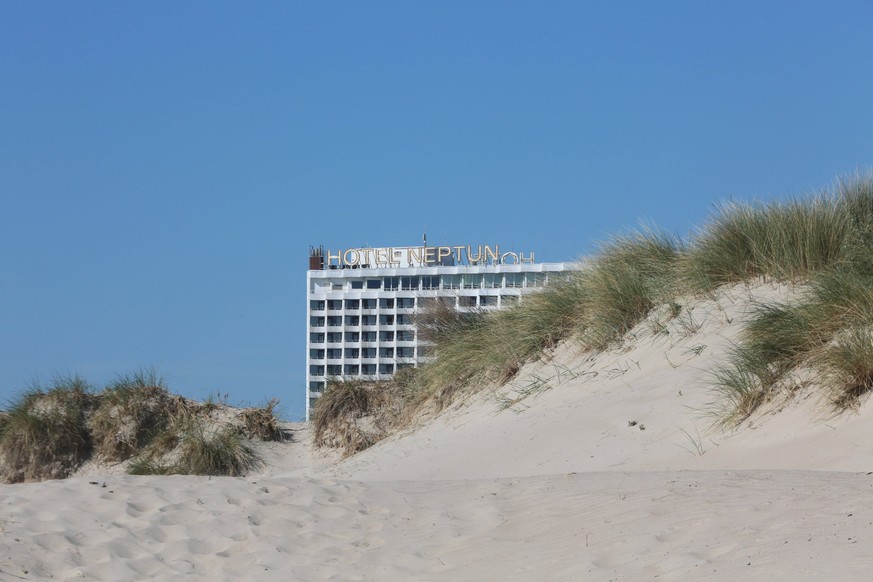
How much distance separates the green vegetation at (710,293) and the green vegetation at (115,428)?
4.41ft

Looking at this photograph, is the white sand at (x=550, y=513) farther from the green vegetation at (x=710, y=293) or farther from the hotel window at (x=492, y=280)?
the hotel window at (x=492, y=280)

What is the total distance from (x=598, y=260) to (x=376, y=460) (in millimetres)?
4157

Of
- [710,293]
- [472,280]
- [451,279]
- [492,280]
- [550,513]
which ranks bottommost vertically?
[550,513]

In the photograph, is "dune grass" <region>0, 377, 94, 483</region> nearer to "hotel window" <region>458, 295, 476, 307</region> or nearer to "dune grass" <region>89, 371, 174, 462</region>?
"dune grass" <region>89, 371, 174, 462</region>

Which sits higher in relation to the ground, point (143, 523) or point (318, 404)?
point (318, 404)

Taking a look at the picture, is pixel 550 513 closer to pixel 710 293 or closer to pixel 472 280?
pixel 710 293

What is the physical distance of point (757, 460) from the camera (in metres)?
8.52

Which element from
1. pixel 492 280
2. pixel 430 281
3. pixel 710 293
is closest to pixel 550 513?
pixel 710 293

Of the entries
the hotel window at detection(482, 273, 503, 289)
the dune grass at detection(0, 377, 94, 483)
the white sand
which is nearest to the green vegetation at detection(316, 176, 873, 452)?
the white sand

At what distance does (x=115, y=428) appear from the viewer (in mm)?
15336

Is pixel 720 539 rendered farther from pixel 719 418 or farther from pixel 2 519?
pixel 2 519

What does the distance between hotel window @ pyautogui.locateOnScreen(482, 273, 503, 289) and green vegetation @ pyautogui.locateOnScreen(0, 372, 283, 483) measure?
47767mm

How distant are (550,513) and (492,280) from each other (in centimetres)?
5761

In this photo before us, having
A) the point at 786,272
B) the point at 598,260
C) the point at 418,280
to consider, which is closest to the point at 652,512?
the point at 786,272
